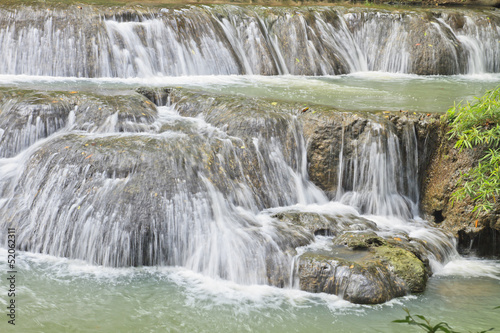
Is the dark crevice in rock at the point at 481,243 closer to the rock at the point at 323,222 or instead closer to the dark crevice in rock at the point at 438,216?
the dark crevice in rock at the point at 438,216

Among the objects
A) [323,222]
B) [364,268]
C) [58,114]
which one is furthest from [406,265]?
[58,114]

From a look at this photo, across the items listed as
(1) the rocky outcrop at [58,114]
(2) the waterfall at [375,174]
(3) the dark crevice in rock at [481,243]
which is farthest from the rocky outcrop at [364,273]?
(1) the rocky outcrop at [58,114]

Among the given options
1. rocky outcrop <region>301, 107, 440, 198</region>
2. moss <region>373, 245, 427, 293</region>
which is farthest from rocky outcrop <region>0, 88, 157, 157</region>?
moss <region>373, 245, 427, 293</region>

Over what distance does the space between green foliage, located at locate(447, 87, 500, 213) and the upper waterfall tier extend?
5.16 m

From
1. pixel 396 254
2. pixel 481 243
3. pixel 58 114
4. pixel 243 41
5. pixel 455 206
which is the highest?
pixel 243 41

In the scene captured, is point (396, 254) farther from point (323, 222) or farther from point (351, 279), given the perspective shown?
point (323, 222)

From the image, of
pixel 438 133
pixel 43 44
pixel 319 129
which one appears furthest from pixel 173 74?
pixel 438 133

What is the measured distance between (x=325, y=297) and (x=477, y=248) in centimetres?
242

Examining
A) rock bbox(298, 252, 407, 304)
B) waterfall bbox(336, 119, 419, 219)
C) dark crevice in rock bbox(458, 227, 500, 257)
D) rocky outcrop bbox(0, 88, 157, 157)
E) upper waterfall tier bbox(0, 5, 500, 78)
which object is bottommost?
rock bbox(298, 252, 407, 304)

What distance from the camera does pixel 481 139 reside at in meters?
6.32

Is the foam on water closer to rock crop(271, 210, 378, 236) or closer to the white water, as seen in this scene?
the white water

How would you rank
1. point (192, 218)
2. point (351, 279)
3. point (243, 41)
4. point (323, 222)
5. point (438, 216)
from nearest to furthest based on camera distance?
point (351, 279) → point (192, 218) → point (323, 222) → point (438, 216) → point (243, 41)

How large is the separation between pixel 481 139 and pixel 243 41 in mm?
6200

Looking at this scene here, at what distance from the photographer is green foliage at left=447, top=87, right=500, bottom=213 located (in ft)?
20.1
